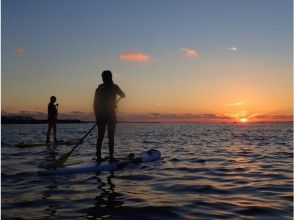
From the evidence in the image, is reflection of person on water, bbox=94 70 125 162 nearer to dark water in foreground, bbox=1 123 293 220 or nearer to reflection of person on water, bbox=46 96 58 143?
dark water in foreground, bbox=1 123 293 220

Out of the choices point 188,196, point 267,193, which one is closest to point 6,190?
point 188,196

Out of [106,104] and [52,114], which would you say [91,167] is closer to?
[106,104]

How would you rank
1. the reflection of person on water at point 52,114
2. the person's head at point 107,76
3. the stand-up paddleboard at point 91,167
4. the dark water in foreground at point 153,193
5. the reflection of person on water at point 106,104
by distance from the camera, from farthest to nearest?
1. the reflection of person on water at point 52,114
2. the reflection of person on water at point 106,104
3. the person's head at point 107,76
4. the stand-up paddleboard at point 91,167
5. the dark water in foreground at point 153,193

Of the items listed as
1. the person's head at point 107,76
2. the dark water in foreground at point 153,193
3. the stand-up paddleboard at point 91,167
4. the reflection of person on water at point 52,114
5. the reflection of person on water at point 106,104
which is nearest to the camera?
the dark water in foreground at point 153,193

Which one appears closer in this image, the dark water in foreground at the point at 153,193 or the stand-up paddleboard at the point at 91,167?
the dark water in foreground at the point at 153,193

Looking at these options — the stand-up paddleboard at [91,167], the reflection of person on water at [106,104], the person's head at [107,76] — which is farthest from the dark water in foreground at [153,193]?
the person's head at [107,76]

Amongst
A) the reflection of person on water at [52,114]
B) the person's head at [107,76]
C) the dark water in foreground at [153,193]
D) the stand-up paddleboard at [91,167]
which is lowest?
the dark water in foreground at [153,193]

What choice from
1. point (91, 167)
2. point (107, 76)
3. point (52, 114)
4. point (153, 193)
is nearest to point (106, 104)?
point (107, 76)

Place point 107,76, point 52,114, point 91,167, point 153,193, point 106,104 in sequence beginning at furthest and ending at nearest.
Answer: point 52,114 < point 106,104 < point 107,76 < point 91,167 < point 153,193

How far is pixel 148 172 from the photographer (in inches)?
420

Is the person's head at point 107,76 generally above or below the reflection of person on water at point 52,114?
above

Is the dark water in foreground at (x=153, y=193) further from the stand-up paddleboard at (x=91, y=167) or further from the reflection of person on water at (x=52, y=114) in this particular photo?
the reflection of person on water at (x=52, y=114)

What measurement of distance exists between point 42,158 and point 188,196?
25.3ft

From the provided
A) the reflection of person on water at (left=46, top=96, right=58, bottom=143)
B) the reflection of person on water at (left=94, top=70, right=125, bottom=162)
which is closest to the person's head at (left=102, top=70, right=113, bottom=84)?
the reflection of person on water at (left=94, top=70, right=125, bottom=162)
